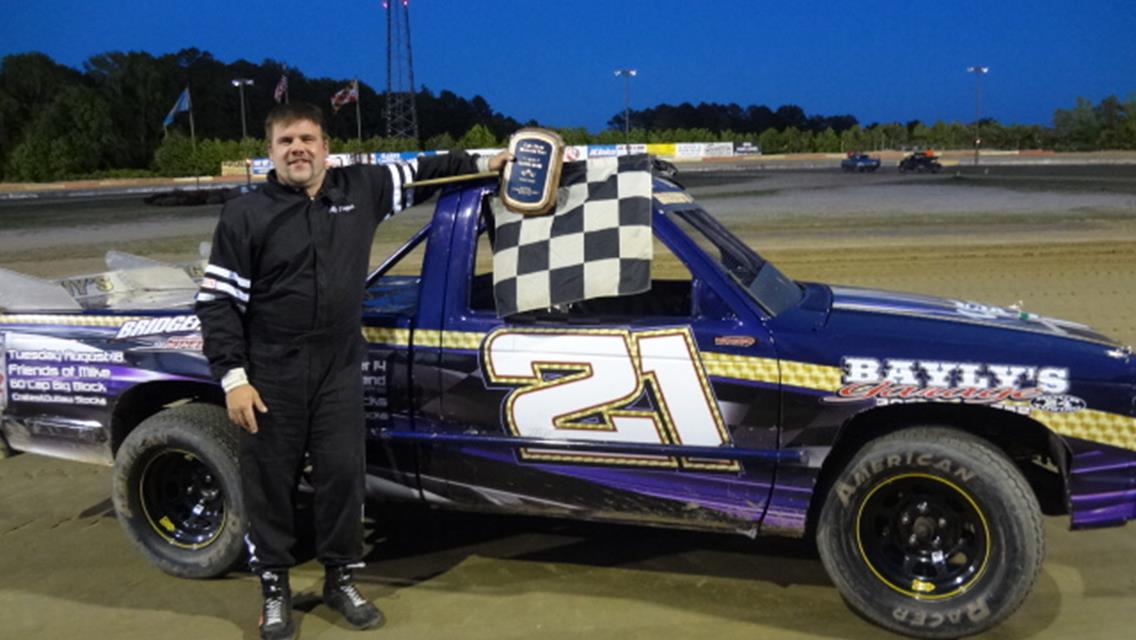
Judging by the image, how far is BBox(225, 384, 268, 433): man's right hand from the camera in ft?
11.2

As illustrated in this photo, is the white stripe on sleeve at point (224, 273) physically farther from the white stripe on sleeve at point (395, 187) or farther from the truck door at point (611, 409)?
the truck door at point (611, 409)

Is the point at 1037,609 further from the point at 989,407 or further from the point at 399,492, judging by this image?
the point at 399,492

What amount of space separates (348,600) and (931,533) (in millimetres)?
2173

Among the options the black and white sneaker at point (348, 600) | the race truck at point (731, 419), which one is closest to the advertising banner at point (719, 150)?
the race truck at point (731, 419)

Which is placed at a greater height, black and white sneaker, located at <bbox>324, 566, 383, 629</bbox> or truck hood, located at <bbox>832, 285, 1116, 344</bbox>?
truck hood, located at <bbox>832, 285, 1116, 344</bbox>

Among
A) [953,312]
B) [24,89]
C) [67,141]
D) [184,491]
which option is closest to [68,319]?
[184,491]

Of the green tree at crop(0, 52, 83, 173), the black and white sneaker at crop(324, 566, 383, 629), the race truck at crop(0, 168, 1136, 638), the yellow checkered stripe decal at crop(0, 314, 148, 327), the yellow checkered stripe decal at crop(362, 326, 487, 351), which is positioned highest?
the green tree at crop(0, 52, 83, 173)

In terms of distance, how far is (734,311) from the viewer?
373 cm

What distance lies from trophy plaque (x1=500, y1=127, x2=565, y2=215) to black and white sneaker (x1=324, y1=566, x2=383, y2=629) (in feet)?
5.14

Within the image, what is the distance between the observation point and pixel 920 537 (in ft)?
12.1

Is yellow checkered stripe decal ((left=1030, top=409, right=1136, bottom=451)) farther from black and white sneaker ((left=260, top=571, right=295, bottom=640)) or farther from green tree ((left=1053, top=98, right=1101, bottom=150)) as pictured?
green tree ((left=1053, top=98, right=1101, bottom=150))

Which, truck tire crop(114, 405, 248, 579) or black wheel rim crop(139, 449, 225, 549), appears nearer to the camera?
truck tire crop(114, 405, 248, 579)

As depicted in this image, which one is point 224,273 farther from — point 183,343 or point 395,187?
point 183,343

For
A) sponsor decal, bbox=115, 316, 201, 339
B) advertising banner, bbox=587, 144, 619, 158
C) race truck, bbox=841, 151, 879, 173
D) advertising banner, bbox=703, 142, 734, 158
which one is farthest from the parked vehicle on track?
sponsor decal, bbox=115, 316, 201, 339
